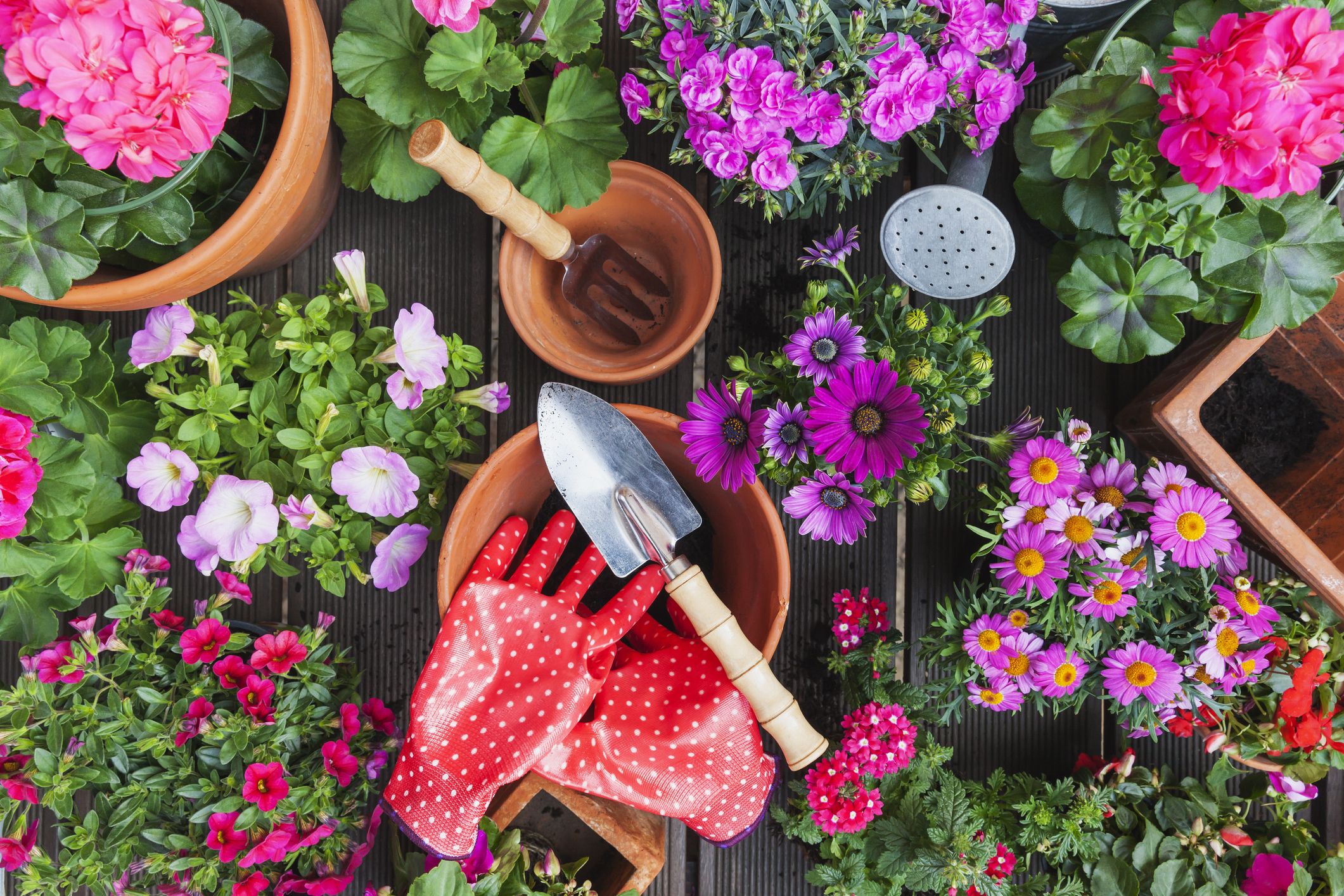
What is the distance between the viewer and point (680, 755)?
0.84 metres

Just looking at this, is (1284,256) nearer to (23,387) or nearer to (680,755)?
(680,755)

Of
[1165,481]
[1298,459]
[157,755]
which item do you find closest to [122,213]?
[157,755]

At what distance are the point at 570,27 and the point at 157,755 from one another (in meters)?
0.84

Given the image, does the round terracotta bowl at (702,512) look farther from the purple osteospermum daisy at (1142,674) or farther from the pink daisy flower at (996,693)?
the purple osteospermum daisy at (1142,674)

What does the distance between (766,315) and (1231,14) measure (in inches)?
20.4

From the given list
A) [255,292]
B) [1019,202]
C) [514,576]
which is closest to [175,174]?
[255,292]

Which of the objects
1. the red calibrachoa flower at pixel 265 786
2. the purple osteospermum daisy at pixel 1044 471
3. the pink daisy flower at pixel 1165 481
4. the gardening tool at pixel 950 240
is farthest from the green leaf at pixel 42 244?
the pink daisy flower at pixel 1165 481

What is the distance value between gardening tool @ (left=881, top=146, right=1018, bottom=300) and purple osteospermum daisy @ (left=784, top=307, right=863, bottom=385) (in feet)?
0.63

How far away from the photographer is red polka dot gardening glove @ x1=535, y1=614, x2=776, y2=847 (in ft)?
2.75

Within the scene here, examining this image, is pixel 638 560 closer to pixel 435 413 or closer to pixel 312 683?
pixel 435 413

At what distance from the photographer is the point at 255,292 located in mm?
1025

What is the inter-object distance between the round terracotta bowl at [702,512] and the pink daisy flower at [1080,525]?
0.26m

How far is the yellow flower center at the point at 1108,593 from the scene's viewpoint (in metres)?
0.78

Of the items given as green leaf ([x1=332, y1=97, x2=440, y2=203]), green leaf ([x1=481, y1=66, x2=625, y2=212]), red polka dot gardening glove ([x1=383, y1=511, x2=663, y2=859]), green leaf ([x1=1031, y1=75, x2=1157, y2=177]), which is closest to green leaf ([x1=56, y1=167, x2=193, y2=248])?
green leaf ([x1=332, y1=97, x2=440, y2=203])
